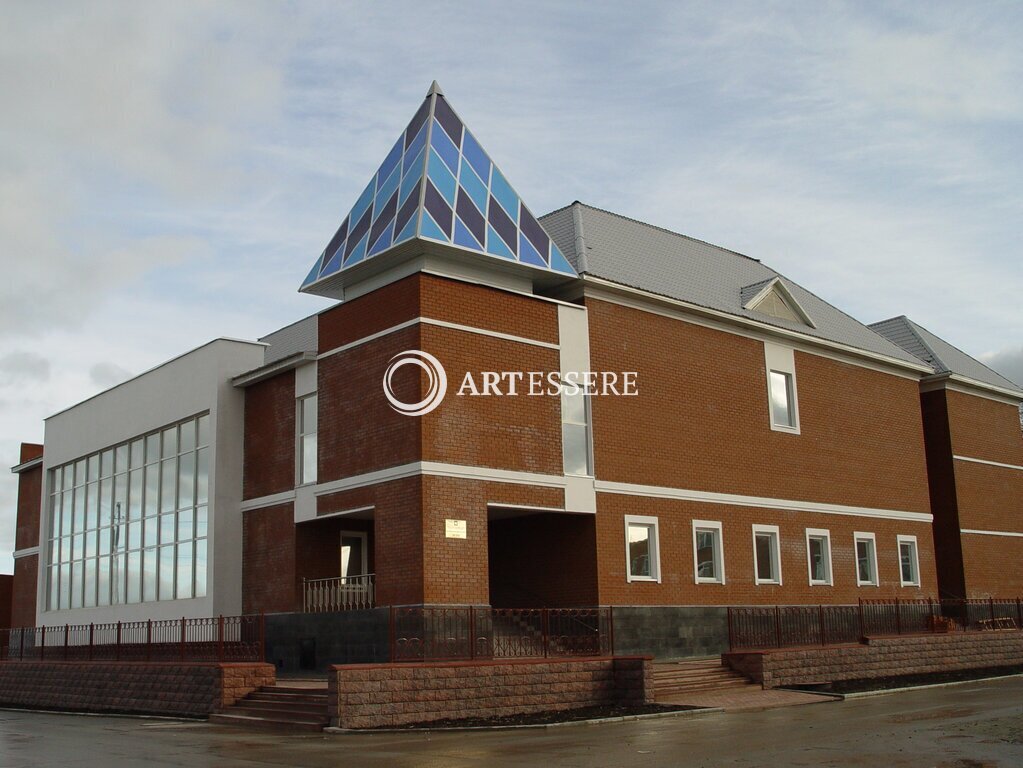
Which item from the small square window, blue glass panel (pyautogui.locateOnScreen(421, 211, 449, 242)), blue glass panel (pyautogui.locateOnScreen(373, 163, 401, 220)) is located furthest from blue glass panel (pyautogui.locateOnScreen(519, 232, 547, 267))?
the small square window

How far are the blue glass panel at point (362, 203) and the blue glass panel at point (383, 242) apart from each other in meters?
1.58

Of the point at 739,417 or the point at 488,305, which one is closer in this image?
the point at 488,305

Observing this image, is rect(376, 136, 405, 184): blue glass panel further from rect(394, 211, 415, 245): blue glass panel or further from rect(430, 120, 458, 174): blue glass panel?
rect(394, 211, 415, 245): blue glass panel

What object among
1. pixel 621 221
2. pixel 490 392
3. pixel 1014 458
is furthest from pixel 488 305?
pixel 1014 458

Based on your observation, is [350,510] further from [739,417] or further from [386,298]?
[739,417]

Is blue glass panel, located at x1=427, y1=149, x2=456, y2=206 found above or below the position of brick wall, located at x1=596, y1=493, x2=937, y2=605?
above

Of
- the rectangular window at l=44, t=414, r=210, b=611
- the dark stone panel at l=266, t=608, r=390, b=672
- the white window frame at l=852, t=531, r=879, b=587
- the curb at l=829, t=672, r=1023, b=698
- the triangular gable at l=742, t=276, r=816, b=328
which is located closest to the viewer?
the curb at l=829, t=672, r=1023, b=698

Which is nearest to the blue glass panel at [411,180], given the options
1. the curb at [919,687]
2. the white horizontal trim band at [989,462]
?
the curb at [919,687]

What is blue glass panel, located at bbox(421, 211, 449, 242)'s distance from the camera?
2094 centimetres

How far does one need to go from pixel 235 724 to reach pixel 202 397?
1049 centimetres

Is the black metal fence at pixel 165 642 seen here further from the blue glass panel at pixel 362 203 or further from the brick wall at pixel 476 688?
the blue glass panel at pixel 362 203

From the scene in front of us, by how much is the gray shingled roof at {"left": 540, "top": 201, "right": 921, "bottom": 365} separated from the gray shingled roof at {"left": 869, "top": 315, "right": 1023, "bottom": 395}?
8.08 feet

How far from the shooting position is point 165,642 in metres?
23.6

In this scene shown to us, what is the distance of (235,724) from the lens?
58.4 feet
